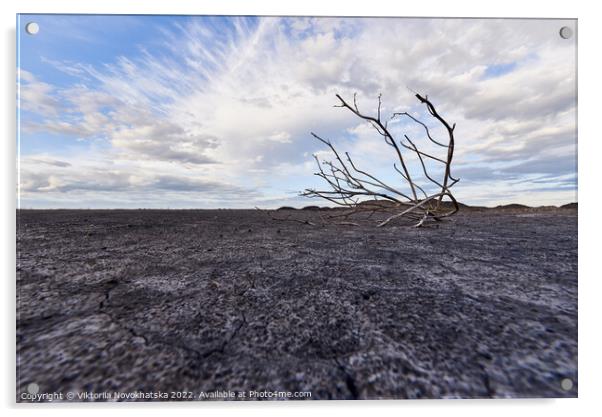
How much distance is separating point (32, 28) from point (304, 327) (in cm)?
149

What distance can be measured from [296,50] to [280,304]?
122 centimetres

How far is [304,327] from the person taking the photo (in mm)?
570

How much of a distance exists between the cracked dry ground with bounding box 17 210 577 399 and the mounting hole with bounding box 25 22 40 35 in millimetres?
701

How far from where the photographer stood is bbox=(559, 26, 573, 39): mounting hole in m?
1.08

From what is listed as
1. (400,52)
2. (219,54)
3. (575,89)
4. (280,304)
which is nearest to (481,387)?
(280,304)

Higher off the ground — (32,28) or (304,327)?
(32,28)

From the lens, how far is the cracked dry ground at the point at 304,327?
45 cm

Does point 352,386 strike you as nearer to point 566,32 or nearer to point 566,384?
point 566,384

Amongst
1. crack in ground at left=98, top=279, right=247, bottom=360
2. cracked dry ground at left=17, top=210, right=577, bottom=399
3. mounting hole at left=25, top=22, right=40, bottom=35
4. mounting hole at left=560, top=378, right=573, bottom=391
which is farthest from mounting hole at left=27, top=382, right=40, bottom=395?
→ mounting hole at left=25, top=22, right=40, bottom=35

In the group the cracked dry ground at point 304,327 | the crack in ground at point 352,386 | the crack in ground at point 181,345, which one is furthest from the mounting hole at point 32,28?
the crack in ground at point 352,386

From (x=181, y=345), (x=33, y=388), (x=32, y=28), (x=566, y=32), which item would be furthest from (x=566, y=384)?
(x=32, y=28)

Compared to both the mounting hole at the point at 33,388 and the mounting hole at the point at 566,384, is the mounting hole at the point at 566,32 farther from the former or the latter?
the mounting hole at the point at 33,388

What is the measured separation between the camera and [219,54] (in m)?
1.33

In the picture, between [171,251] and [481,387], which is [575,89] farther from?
[171,251]
